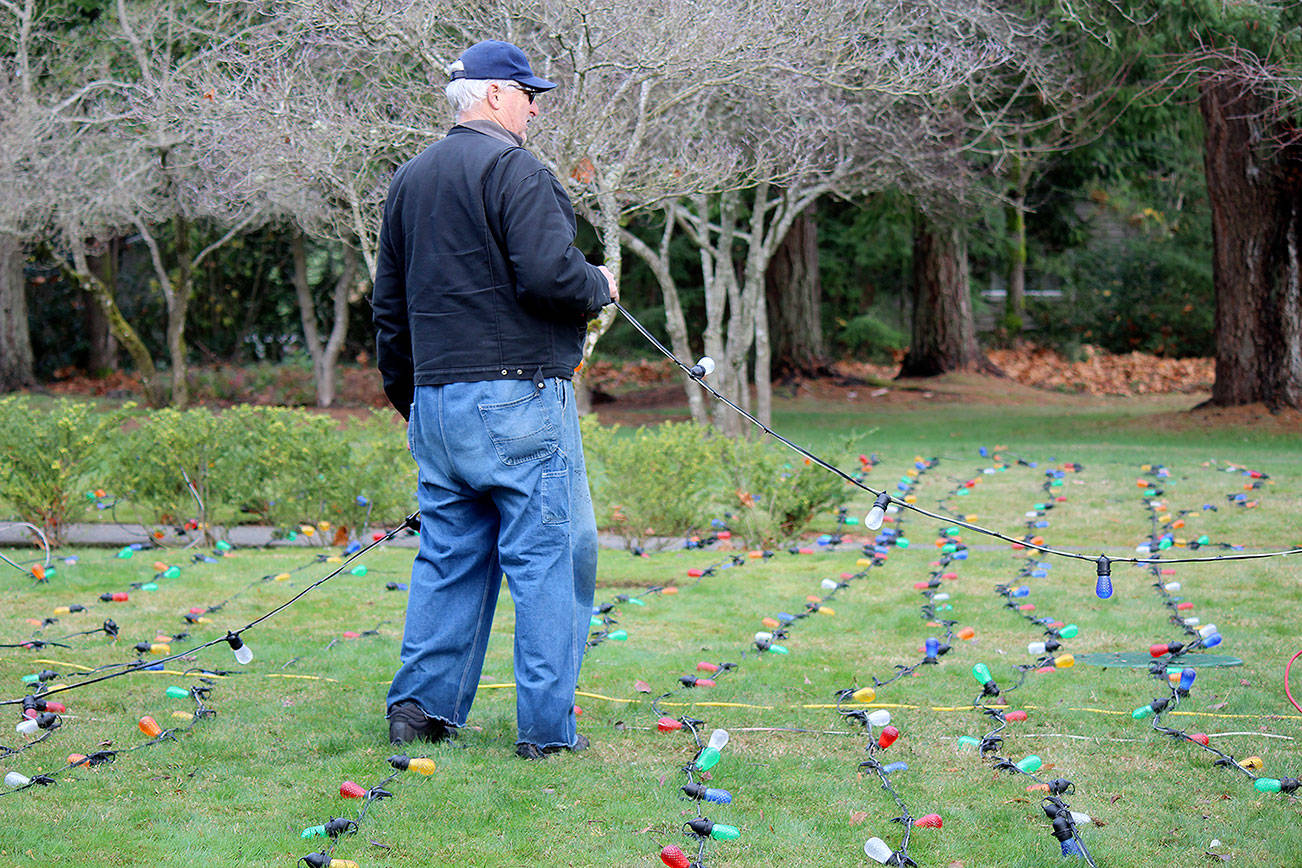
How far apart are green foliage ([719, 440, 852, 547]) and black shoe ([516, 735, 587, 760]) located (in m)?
3.73

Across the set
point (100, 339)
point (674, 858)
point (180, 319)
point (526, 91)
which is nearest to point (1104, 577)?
point (674, 858)

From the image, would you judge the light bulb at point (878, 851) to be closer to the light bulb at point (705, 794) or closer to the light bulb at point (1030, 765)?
A: the light bulb at point (705, 794)

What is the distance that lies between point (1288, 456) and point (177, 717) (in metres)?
10.7

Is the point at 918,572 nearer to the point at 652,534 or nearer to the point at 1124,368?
the point at 652,534

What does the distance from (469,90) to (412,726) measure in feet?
5.79

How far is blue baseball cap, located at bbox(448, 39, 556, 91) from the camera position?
3.22 metres

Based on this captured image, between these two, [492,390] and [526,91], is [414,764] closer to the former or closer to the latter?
[492,390]

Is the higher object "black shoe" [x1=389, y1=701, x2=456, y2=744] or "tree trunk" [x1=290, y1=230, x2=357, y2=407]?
"tree trunk" [x1=290, y1=230, x2=357, y2=407]

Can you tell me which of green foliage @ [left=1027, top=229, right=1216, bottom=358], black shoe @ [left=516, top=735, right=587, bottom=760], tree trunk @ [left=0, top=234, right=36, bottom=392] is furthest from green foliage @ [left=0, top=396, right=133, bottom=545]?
green foliage @ [left=1027, top=229, right=1216, bottom=358]

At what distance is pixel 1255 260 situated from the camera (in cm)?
1337

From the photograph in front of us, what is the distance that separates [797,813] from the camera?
2986mm

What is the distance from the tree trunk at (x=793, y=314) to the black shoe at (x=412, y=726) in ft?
52.9

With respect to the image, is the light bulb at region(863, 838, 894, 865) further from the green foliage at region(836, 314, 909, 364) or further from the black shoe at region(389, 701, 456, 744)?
the green foliage at region(836, 314, 909, 364)

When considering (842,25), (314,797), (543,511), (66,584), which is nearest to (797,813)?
(543,511)
